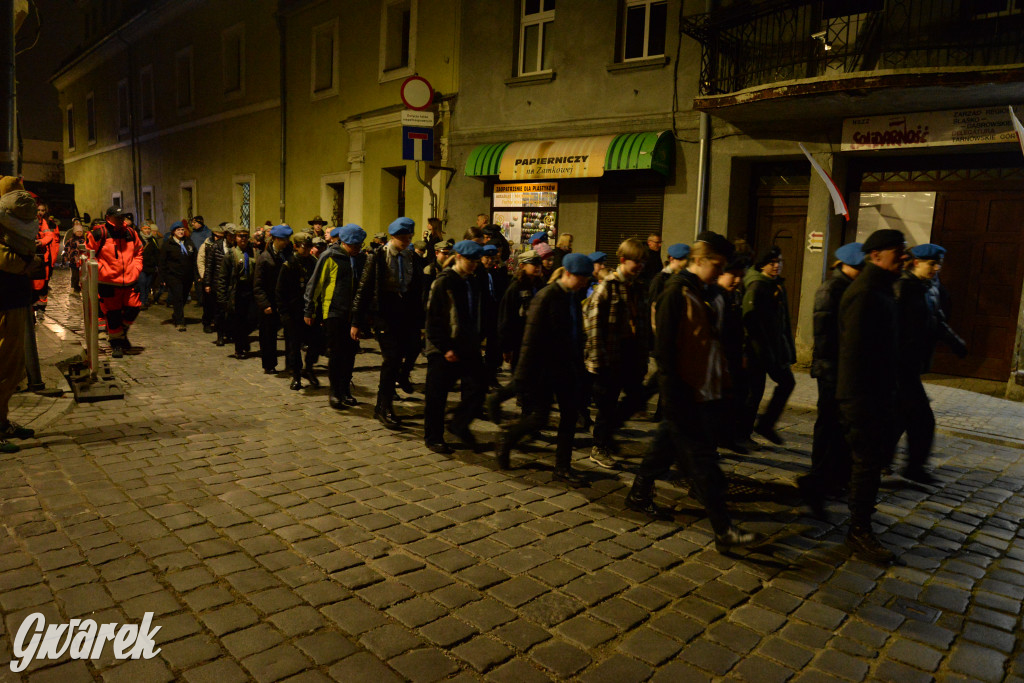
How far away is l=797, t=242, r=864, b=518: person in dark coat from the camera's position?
5.48m

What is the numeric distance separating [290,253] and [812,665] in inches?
359

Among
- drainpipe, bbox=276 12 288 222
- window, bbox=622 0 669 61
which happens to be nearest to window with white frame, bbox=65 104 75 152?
drainpipe, bbox=276 12 288 222

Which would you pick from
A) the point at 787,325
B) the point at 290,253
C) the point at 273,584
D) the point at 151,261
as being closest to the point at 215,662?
the point at 273,584

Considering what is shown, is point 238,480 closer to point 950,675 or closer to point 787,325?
point 950,675

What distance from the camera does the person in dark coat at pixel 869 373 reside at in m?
4.44

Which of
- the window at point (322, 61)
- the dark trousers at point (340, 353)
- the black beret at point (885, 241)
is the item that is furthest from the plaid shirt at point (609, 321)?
the window at point (322, 61)

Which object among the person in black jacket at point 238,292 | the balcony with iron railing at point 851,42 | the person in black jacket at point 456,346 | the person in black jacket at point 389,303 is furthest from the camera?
the person in black jacket at point 238,292

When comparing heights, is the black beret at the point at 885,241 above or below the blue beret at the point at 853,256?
above

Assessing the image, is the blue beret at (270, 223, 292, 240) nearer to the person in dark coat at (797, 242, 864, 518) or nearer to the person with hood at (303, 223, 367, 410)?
the person with hood at (303, 223, 367, 410)

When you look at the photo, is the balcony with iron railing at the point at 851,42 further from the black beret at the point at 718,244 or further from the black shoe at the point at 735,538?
the black shoe at the point at 735,538

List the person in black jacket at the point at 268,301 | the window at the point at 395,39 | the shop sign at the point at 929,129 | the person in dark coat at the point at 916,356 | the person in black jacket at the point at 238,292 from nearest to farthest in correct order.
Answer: the person in dark coat at the point at 916,356
the shop sign at the point at 929,129
the person in black jacket at the point at 268,301
the person in black jacket at the point at 238,292
the window at the point at 395,39

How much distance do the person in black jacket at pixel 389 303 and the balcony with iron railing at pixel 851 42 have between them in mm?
6366

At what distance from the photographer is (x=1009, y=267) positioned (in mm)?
10773

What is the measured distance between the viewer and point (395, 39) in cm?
1858
